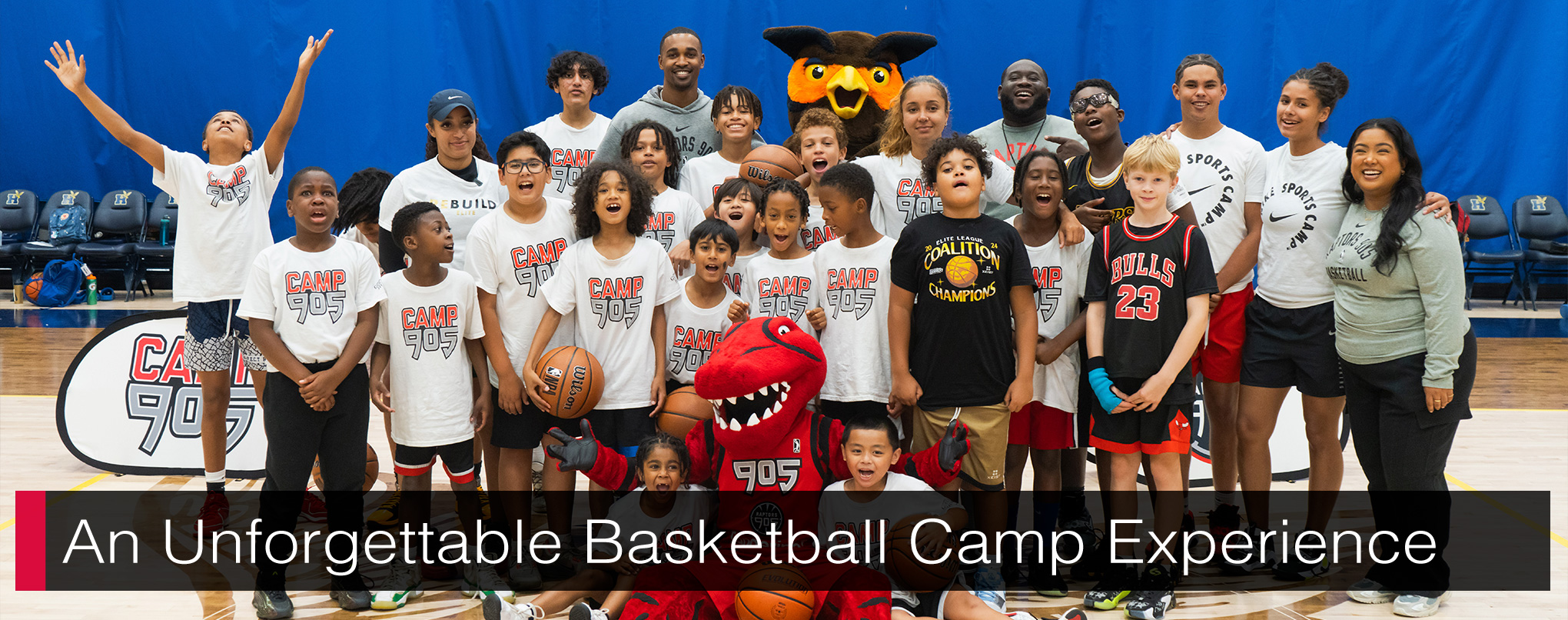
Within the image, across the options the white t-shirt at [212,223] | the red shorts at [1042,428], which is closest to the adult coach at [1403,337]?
the red shorts at [1042,428]

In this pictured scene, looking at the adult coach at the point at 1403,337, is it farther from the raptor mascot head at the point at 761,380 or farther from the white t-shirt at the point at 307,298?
the white t-shirt at the point at 307,298

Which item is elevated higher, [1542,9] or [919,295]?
[1542,9]

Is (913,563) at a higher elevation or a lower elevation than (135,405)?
lower

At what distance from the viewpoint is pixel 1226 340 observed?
345 centimetres

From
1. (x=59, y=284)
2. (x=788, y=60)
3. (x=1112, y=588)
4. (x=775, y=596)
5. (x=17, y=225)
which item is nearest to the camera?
(x=775, y=596)

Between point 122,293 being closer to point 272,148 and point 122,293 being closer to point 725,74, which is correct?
point 725,74

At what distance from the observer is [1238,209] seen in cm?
347

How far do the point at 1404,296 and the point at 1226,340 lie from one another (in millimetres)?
562

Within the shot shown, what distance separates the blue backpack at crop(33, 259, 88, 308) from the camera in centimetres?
916

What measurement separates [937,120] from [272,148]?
8.18 feet

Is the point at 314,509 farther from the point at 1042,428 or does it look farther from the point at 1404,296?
the point at 1404,296

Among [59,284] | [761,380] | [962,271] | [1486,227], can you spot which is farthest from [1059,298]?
[59,284]

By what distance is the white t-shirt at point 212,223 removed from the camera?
3729 mm

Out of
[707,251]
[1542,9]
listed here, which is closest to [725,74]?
[707,251]
